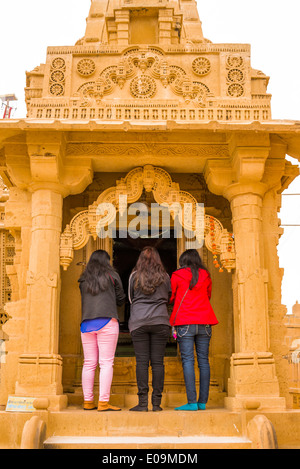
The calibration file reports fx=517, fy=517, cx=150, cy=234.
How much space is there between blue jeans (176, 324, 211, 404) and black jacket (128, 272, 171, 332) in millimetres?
304

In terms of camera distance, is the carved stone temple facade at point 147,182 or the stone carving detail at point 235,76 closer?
the carved stone temple facade at point 147,182

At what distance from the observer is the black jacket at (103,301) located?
6184 mm

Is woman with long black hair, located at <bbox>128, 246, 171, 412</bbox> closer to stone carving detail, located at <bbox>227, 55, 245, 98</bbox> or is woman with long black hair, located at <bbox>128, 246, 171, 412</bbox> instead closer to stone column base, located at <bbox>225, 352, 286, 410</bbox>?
stone column base, located at <bbox>225, 352, 286, 410</bbox>

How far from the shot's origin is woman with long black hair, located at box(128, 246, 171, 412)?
19.7 feet

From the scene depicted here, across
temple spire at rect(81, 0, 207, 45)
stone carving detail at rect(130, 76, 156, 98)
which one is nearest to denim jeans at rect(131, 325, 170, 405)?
stone carving detail at rect(130, 76, 156, 98)

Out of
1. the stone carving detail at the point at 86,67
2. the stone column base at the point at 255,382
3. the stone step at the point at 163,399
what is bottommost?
the stone step at the point at 163,399

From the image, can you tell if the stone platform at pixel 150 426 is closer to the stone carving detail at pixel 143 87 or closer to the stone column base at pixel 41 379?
the stone column base at pixel 41 379

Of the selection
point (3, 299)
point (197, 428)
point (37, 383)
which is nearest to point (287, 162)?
point (197, 428)

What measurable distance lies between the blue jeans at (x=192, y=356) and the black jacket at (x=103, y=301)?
0.84 meters

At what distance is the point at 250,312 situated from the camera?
6.37 meters

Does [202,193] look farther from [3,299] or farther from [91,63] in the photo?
[3,299]

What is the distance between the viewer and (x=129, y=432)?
18.7ft

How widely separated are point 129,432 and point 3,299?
24.4 ft

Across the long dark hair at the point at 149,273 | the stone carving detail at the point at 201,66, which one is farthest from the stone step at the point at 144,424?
the stone carving detail at the point at 201,66
